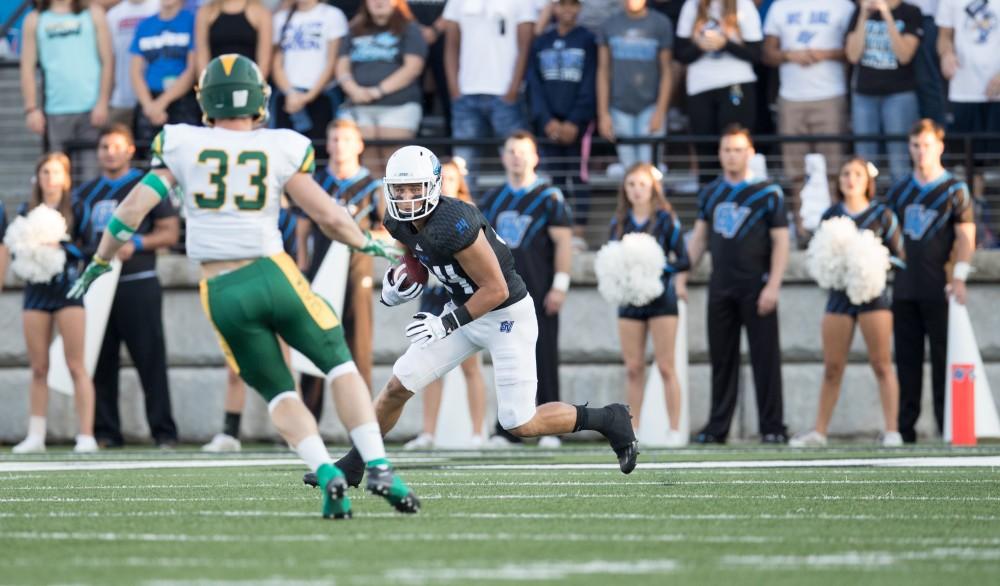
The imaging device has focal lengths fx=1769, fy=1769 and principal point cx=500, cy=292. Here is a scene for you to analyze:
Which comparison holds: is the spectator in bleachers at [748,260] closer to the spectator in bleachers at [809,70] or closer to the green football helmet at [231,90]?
the spectator in bleachers at [809,70]

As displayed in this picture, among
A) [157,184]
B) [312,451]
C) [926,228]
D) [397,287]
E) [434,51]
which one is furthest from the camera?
[434,51]

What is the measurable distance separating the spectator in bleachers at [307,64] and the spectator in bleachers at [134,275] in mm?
1305

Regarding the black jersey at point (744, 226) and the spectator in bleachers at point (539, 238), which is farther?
the spectator in bleachers at point (539, 238)

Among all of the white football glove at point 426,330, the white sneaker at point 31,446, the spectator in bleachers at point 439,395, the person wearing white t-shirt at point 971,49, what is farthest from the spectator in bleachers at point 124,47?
the white football glove at point 426,330

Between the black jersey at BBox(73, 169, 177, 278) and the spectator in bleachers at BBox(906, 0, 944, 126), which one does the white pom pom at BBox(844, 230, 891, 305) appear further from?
the black jersey at BBox(73, 169, 177, 278)

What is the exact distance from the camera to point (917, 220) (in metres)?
11.5

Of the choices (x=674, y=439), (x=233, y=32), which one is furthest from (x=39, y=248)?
(x=674, y=439)

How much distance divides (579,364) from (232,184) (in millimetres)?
6805

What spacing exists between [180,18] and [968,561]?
9.16 metres

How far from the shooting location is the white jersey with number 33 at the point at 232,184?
6.23 m

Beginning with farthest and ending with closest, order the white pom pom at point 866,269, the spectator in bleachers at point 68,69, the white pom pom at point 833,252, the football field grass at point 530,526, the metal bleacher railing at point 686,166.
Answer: the spectator in bleachers at point 68,69 < the metal bleacher railing at point 686,166 < the white pom pom at point 833,252 < the white pom pom at point 866,269 < the football field grass at point 530,526

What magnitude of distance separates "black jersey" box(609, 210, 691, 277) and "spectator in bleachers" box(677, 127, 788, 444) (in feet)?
0.43

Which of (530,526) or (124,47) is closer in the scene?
(530,526)

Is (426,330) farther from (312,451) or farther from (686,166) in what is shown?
(686,166)
